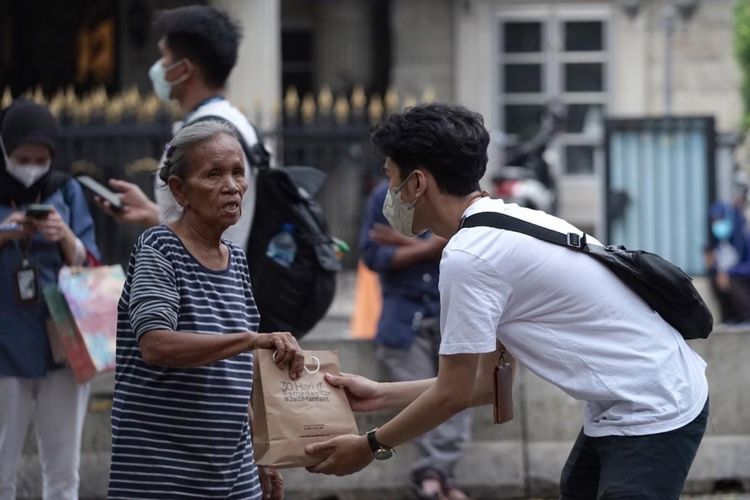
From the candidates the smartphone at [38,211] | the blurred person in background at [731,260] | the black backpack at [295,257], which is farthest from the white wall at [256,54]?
the black backpack at [295,257]

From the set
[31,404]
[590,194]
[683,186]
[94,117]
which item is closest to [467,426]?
[31,404]

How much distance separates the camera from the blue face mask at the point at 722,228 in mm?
13070

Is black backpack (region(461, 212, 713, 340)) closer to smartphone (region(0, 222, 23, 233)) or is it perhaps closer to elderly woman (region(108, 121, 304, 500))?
elderly woman (region(108, 121, 304, 500))

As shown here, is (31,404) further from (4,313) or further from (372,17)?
(372,17)

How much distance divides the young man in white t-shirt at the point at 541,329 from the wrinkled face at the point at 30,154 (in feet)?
7.26

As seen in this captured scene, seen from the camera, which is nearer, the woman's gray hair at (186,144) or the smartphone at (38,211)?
the woman's gray hair at (186,144)

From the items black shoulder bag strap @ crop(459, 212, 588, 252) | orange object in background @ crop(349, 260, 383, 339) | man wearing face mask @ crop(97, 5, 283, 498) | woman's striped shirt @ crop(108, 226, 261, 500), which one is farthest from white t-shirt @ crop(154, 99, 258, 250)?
orange object in background @ crop(349, 260, 383, 339)

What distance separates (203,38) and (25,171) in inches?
33.8

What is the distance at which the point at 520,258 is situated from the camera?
3.98 metres

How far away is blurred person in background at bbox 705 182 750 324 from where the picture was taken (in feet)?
43.0

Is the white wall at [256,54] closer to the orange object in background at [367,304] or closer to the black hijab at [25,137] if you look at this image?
the orange object in background at [367,304]

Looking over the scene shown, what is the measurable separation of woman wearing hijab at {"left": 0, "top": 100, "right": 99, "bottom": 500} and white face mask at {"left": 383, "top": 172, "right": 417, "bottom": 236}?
1967 millimetres

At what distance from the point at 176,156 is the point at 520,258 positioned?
3.36ft

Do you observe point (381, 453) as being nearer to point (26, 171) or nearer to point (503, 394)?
A: point (503, 394)
